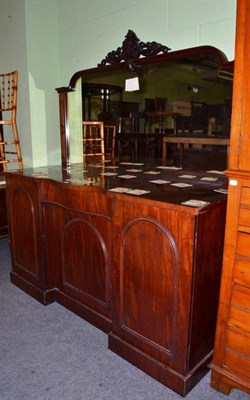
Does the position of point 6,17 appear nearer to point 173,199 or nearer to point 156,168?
point 156,168

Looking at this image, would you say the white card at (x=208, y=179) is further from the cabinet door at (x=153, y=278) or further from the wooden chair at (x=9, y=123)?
the wooden chair at (x=9, y=123)

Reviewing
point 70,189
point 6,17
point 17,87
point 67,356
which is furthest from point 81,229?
point 6,17

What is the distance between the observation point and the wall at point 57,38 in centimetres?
199

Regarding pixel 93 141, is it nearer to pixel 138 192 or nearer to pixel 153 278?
pixel 138 192

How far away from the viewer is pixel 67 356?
64.6 inches

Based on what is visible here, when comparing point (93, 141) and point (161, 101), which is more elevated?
point (161, 101)

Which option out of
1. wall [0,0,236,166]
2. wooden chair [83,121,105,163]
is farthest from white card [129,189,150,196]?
wooden chair [83,121,105,163]

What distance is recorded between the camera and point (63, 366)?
157 cm

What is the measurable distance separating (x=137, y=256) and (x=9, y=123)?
86.2 inches

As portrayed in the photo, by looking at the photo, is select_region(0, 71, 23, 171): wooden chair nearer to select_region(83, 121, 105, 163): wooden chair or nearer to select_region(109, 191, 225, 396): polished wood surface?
select_region(83, 121, 105, 163): wooden chair

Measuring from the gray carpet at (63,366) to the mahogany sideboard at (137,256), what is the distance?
0.06 m

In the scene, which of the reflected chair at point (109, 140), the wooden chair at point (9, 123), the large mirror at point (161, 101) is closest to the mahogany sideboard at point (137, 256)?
the large mirror at point (161, 101)

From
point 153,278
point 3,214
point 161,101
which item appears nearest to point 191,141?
point 161,101

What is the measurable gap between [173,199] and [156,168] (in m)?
1.05
